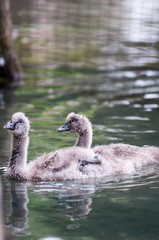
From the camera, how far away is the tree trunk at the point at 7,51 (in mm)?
12922

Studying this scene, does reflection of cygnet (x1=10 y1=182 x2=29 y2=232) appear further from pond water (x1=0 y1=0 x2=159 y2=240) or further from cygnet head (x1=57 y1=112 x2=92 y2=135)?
cygnet head (x1=57 y1=112 x2=92 y2=135)

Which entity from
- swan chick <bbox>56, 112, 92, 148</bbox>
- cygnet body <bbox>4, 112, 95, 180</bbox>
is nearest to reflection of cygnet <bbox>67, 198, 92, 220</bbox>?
cygnet body <bbox>4, 112, 95, 180</bbox>

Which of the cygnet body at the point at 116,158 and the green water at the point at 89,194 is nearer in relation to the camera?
the green water at the point at 89,194

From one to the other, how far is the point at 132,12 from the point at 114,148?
524 inches

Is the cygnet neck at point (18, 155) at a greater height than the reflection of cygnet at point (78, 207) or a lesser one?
greater

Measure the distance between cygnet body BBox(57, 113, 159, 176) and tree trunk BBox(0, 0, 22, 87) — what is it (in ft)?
20.1

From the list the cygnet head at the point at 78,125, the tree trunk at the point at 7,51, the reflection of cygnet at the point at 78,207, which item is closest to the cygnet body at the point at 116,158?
the cygnet head at the point at 78,125

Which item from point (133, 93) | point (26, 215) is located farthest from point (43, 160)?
point (133, 93)

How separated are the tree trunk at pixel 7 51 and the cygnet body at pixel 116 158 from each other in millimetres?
6122

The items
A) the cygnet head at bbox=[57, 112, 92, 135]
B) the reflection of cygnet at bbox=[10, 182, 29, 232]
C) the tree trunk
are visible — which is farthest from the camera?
the tree trunk

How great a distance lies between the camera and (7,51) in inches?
526

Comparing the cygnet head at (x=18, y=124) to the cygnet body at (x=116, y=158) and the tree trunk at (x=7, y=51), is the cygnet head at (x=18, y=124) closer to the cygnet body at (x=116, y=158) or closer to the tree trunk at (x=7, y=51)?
the cygnet body at (x=116, y=158)

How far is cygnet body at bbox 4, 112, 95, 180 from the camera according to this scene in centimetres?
679

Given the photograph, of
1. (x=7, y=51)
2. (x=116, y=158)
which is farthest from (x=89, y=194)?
(x=7, y=51)
